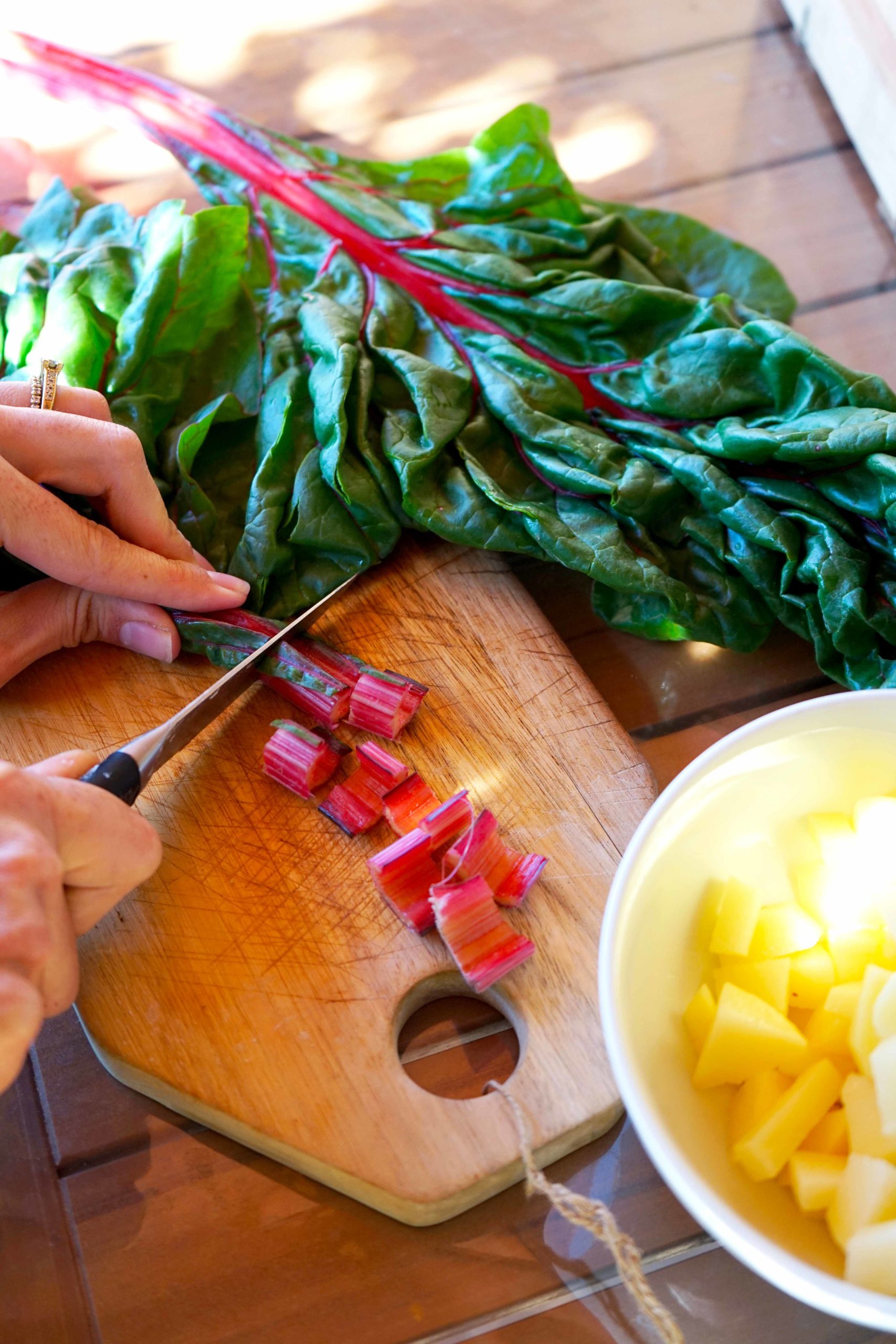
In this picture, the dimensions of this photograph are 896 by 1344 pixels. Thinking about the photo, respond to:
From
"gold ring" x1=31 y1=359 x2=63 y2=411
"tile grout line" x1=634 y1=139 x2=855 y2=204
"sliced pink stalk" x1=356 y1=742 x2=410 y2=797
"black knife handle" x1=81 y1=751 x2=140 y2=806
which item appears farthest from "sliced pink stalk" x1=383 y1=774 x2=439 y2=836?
"tile grout line" x1=634 y1=139 x2=855 y2=204

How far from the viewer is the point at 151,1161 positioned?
4.38ft

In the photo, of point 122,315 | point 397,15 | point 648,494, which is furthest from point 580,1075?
point 397,15

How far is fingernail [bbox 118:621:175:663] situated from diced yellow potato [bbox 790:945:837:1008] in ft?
3.11

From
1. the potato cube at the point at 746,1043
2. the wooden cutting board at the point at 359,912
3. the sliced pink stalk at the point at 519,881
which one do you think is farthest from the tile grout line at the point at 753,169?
the potato cube at the point at 746,1043

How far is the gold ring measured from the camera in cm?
164

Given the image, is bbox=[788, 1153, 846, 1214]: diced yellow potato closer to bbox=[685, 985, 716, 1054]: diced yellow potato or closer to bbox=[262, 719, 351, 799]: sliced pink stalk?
bbox=[685, 985, 716, 1054]: diced yellow potato

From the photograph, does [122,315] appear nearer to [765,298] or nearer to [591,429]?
[591,429]

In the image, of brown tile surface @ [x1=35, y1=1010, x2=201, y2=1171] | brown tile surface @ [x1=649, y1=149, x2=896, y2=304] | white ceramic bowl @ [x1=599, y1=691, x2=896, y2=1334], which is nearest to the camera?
white ceramic bowl @ [x1=599, y1=691, x2=896, y2=1334]

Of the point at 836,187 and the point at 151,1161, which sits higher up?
the point at 836,187

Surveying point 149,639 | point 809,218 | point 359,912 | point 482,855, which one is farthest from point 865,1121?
point 809,218

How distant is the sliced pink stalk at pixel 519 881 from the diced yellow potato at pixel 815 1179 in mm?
441

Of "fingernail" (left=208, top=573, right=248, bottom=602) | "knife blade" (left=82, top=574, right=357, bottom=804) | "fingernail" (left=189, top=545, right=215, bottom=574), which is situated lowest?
"knife blade" (left=82, top=574, right=357, bottom=804)

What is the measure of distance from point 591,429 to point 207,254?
2.26 feet

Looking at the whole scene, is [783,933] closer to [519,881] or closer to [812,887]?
[812,887]
